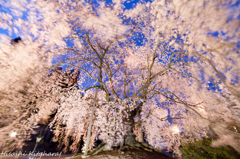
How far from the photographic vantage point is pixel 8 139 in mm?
5746

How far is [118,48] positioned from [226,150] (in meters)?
14.7

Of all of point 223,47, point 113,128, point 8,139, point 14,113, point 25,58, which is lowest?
point 8,139

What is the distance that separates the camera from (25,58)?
6.14 m

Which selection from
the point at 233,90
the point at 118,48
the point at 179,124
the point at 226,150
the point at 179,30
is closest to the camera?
the point at 233,90

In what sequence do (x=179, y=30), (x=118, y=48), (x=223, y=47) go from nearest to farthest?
(x=223, y=47) < (x=179, y=30) < (x=118, y=48)

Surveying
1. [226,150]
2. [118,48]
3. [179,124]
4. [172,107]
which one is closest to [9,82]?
[118,48]

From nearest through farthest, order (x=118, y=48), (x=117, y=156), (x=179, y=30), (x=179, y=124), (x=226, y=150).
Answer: (x=179, y=30) < (x=117, y=156) < (x=226, y=150) < (x=118, y=48) < (x=179, y=124)

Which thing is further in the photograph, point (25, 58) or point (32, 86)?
point (32, 86)

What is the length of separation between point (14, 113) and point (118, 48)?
9869 millimetres

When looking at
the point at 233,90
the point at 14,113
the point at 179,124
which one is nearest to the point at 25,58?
the point at 14,113

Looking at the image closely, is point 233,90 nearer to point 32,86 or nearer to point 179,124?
point 179,124

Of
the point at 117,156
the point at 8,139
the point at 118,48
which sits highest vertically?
the point at 118,48

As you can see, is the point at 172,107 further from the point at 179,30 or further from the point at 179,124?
the point at 179,30

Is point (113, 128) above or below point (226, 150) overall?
above
